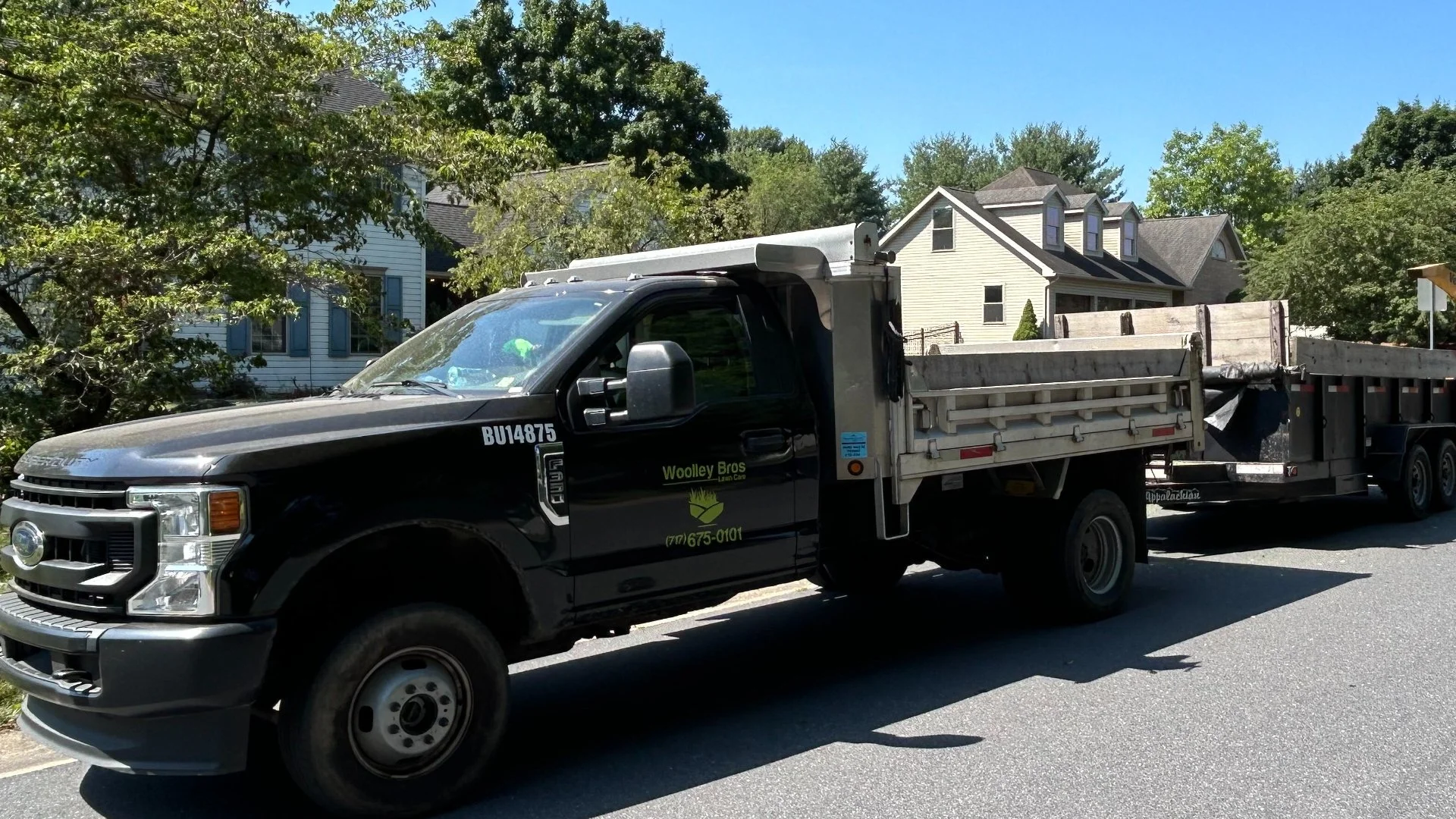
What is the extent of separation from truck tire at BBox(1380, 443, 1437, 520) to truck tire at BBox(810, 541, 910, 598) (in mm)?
6268

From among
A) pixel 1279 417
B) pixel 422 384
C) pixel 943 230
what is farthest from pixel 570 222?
pixel 943 230

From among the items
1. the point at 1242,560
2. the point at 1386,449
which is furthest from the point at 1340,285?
the point at 1242,560

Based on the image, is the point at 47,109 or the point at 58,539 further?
the point at 47,109

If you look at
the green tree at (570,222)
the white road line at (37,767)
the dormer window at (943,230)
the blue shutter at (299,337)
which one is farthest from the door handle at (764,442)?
the dormer window at (943,230)

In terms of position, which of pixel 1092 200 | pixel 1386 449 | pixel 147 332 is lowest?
pixel 1386 449

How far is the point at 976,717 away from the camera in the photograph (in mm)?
5762

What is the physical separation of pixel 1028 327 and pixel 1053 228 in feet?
19.7

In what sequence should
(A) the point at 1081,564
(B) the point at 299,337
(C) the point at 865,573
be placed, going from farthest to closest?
(B) the point at 299,337
(C) the point at 865,573
(A) the point at 1081,564

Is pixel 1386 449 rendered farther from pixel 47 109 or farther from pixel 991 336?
pixel 991 336

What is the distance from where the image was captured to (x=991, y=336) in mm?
37781

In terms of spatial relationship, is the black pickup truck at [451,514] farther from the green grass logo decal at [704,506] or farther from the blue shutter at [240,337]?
the blue shutter at [240,337]

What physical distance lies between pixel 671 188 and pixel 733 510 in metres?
17.3

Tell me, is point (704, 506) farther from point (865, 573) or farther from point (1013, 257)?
point (1013, 257)

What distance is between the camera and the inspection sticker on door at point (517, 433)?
475cm
